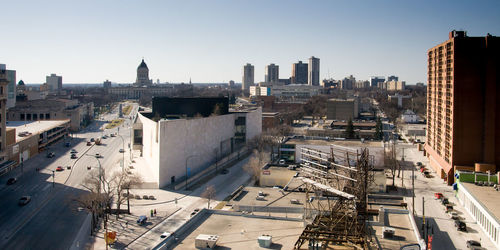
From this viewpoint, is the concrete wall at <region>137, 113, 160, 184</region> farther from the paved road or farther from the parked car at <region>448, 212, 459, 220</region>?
the parked car at <region>448, 212, 459, 220</region>

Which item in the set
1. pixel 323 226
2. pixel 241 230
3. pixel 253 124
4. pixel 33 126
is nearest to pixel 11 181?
pixel 33 126

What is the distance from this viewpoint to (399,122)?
116 metres

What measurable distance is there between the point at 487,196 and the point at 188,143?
1335 inches

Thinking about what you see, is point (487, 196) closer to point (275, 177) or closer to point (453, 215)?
point (453, 215)

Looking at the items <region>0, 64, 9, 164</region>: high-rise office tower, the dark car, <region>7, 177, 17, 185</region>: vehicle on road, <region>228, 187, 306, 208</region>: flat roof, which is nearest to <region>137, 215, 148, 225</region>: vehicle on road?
<region>228, 187, 306, 208</region>: flat roof

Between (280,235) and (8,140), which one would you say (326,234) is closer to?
(280,235)

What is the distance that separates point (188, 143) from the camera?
53.6m

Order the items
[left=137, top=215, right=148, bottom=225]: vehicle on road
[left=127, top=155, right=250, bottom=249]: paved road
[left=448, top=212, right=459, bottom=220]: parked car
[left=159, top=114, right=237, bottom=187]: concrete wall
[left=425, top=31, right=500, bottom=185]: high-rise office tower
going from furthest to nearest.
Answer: [left=159, top=114, right=237, bottom=187]: concrete wall, [left=425, top=31, right=500, bottom=185]: high-rise office tower, [left=448, top=212, right=459, bottom=220]: parked car, [left=137, top=215, right=148, bottom=225]: vehicle on road, [left=127, top=155, right=250, bottom=249]: paved road

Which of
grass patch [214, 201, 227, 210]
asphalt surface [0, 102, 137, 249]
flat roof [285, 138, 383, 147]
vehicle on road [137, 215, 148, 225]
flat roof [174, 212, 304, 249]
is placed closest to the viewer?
flat roof [174, 212, 304, 249]

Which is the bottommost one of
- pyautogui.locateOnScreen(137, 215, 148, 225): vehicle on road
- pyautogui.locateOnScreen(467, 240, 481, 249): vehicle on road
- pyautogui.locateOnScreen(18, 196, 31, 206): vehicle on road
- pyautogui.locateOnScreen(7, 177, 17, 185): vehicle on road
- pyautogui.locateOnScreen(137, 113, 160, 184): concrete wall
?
pyautogui.locateOnScreen(467, 240, 481, 249): vehicle on road

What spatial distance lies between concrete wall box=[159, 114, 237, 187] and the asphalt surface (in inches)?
389

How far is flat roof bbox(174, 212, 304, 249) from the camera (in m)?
21.8

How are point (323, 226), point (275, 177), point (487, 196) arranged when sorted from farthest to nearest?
point (275, 177)
point (487, 196)
point (323, 226)

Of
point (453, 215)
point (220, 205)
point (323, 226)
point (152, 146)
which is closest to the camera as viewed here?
point (323, 226)
